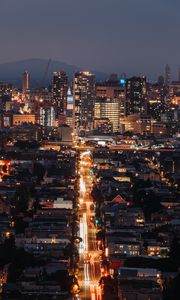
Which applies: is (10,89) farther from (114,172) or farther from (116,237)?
(116,237)

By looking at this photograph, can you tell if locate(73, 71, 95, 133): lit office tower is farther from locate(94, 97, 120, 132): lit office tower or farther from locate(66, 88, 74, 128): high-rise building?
locate(94, 97, 120, 132): lit office tower

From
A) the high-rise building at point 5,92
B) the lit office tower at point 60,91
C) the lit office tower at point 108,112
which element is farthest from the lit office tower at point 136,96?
the high-rise building at point 5,92

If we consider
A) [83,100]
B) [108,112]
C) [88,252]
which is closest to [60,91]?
[83,100]

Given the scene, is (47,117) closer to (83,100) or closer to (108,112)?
(83,100)

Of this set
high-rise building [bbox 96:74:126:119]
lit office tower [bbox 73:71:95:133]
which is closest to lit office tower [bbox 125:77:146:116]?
high-rise building [bbox 96:74:126:119]

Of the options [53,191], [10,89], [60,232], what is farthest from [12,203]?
[10,89]
